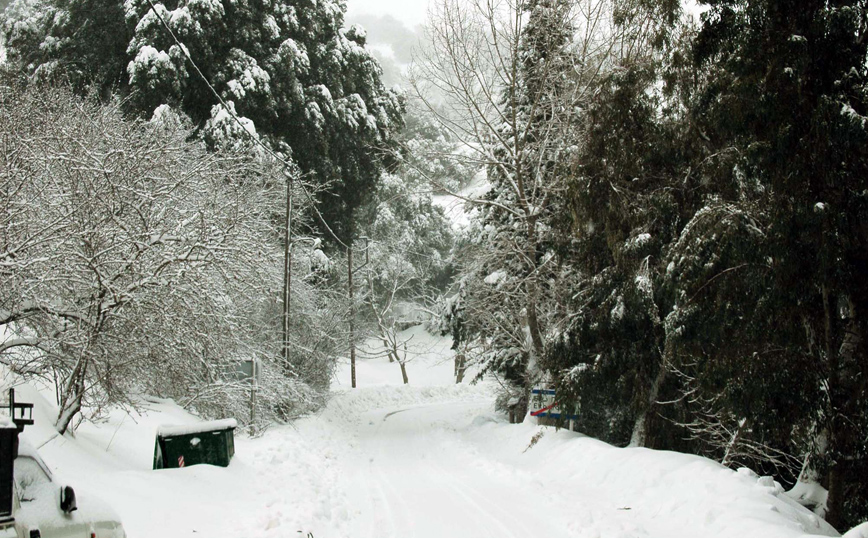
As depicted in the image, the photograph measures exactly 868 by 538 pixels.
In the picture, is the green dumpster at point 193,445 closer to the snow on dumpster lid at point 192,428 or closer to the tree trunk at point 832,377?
the snow on dumpster lid at point 192,428

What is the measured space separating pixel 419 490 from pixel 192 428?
3854 mm

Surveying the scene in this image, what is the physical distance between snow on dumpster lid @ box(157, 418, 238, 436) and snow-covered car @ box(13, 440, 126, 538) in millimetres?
4913

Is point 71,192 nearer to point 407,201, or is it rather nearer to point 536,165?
point 536,165

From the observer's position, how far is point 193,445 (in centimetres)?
1014

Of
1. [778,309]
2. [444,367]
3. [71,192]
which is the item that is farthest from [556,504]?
[444,367]

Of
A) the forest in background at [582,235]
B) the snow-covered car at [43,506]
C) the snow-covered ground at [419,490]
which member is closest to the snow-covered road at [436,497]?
the snow-covered ground at [419,490]

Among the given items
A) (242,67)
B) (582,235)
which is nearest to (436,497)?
(582,235)

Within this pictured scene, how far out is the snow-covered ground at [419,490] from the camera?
7711 mm

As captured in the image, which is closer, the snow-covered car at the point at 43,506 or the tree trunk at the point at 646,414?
the snow-covered car at the point at 43,506

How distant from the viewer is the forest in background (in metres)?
9.08

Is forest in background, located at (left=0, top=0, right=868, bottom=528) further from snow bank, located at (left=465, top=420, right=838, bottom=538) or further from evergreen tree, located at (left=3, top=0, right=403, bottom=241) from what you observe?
snow bank, located at (left=465, top=420, right=838, bottom=538)

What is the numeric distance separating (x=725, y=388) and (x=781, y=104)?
4049 mm

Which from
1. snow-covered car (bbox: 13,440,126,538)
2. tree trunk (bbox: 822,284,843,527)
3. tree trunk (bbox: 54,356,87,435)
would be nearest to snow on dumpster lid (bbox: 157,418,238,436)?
tree trunk (bbox: 54,356,87,435)

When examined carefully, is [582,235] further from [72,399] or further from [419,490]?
[72,399]
